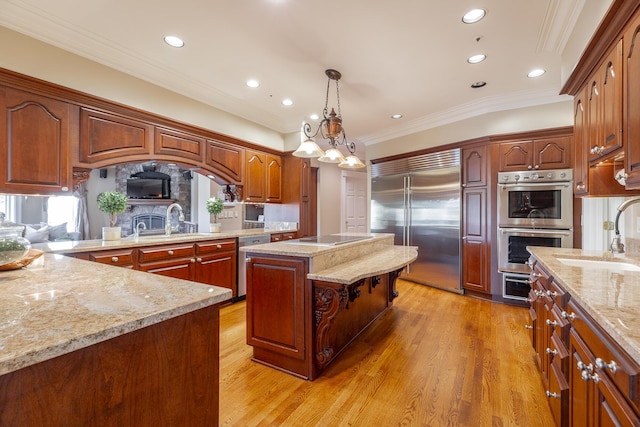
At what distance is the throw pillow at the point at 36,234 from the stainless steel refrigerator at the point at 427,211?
19.9 ft

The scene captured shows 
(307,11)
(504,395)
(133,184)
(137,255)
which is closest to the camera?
(504,395)

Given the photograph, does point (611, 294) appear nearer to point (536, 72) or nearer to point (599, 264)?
point (599, 264)

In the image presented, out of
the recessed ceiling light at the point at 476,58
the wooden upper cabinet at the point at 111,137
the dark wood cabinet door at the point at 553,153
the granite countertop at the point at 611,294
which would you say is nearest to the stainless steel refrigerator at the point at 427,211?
the dark wood cabinet door at the point at 553,153

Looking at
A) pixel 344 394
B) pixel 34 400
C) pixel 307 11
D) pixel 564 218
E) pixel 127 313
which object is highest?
pixel 307 11

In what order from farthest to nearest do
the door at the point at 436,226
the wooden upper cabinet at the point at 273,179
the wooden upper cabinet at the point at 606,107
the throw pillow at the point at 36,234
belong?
the throw pillow at the point at 36,234
the wooden upper cabinet at the point at 273,179
the door at the point at 436,226
the wooden upper cabinet at the point at 606,107

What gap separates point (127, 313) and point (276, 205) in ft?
14.4

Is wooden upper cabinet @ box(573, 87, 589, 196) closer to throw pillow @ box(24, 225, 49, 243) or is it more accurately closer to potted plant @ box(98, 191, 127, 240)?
potted plant @ box(98, 191, 127, 240)

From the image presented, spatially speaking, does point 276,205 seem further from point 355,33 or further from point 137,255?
point 355,33

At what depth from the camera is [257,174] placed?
455 cm

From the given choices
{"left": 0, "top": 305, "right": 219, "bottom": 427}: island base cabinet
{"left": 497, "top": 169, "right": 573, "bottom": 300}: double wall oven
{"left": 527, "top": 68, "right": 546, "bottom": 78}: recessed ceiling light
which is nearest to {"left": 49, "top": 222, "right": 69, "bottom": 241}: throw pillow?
{"left": 0, "top": 305, "right": 219, "bottom": 427}: island base cabinet

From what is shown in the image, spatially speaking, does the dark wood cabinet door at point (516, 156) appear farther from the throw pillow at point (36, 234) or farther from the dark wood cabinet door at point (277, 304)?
the throw pillow at point (36, 234)

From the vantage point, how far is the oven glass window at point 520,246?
11.6ft

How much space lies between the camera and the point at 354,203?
7.32 metres

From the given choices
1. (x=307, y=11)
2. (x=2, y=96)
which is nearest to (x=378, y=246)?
(x=307, y=11)
